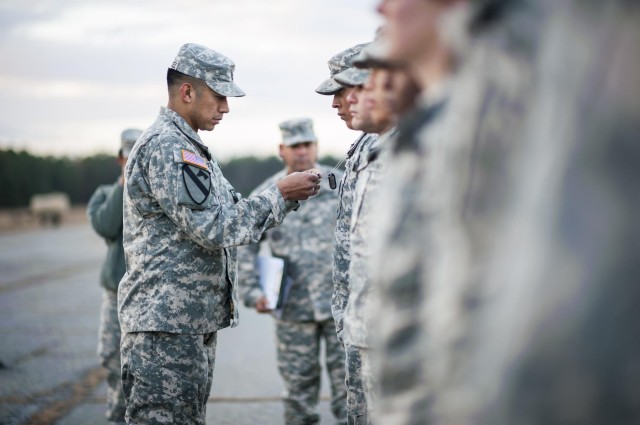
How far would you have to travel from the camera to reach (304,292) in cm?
513

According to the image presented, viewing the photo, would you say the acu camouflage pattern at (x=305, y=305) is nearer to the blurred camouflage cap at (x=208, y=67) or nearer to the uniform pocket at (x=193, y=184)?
the blurred camouflage cap at (x=208, y=67)

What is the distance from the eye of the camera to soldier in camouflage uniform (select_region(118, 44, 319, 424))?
10.7ft

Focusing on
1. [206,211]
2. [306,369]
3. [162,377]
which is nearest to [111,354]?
[306,369]

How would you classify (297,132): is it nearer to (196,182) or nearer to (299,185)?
(299,185)

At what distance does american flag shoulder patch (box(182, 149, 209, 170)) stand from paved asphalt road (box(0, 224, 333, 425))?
8.24ft

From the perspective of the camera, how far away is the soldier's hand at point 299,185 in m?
3.48

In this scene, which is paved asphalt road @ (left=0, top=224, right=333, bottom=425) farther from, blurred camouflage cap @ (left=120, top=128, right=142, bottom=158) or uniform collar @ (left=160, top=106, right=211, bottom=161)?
uniform collar @ (left=160, top=106, right=211, bottom=161)

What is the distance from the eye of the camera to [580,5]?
1146 mm

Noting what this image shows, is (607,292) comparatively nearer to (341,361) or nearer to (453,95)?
(453,95)

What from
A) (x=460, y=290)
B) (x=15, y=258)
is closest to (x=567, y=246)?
(x=460, y=290)

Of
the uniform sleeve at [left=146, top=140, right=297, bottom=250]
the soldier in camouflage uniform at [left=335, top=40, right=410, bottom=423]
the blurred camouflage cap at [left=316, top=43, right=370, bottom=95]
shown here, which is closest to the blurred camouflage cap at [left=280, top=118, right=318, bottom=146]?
the blurred camouflage cap at [left=316, top=43, right=370, bottom=95]

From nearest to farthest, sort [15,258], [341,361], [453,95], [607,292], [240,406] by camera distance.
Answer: [607,292] → [453,95] → [341,361] → [240,406] → [15,258]

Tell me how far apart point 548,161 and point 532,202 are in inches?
2.7

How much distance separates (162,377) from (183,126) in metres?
1.19
